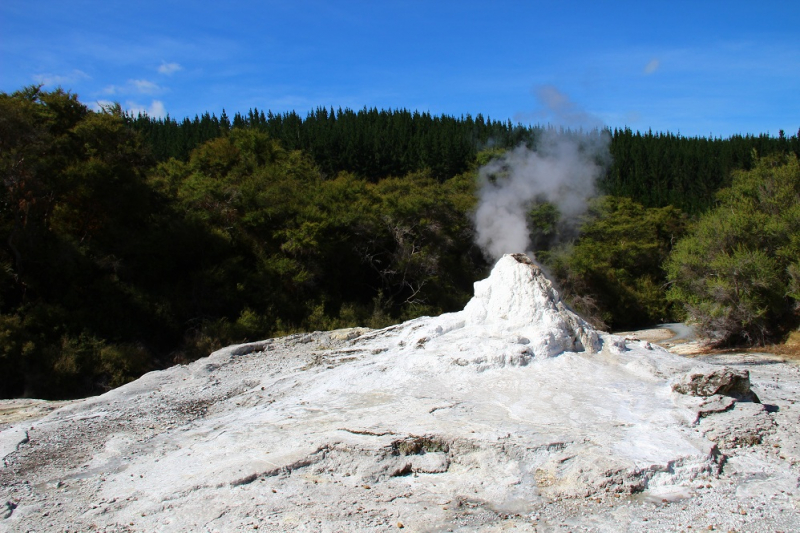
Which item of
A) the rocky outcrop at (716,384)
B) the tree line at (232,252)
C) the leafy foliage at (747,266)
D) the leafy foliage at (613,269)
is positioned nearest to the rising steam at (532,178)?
the tree line at (232,252)

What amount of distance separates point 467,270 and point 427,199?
10.9ft

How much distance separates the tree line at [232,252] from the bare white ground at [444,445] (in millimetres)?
9287

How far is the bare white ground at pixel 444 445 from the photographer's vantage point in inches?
216

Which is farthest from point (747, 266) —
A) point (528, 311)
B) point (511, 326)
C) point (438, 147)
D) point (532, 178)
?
point (438, 147)

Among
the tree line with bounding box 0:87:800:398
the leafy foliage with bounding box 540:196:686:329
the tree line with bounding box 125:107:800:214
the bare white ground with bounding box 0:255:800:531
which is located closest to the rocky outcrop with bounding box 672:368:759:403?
the bare white ground with bounding box 0:255:800:531

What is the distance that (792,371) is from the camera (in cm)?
1167

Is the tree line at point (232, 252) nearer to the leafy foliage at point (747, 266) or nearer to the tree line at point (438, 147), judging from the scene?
the leafy foliage at point (747, 266)

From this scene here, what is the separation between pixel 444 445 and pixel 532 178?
482 inches

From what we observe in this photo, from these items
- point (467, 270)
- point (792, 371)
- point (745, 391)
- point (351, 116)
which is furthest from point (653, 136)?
point (745, 391)

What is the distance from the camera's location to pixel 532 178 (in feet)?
57.4

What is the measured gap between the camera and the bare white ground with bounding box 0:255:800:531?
18.0 feet

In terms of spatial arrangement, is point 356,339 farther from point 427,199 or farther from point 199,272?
point 427,199

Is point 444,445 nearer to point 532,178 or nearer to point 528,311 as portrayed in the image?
point 528,311

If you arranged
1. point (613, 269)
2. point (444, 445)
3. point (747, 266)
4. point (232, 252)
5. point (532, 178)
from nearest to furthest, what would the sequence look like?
point (444, 445) < point (532, 178) < point (747, 266) < point (232, 252) < point (613, 269)
